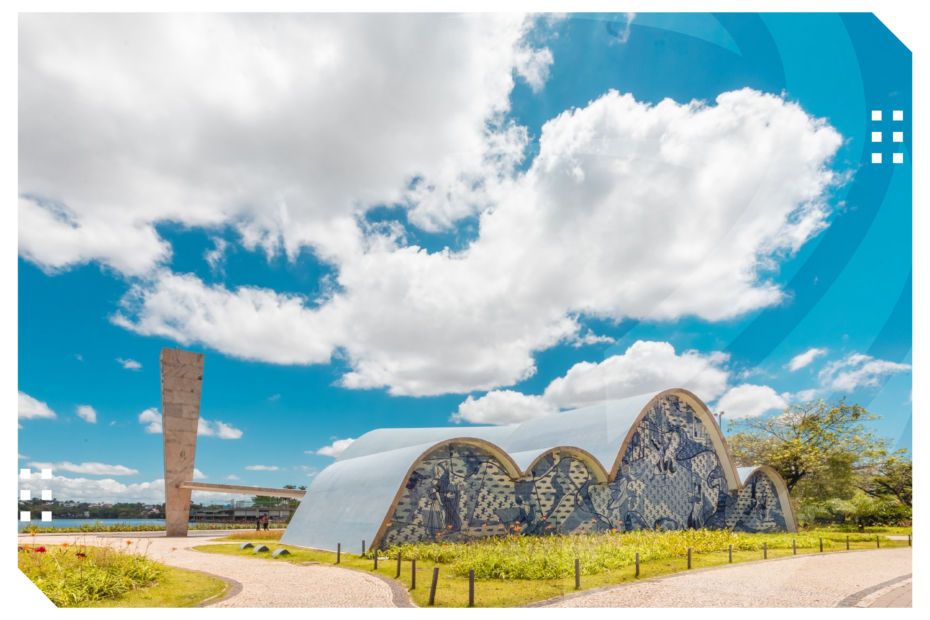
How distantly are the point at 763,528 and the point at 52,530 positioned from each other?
32.6 meters

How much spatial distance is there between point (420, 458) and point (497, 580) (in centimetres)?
541

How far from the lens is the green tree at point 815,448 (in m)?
25.4

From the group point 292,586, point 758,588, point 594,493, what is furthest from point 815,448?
point 292,586

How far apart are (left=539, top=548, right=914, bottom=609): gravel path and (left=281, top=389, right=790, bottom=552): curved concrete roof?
6.23 m

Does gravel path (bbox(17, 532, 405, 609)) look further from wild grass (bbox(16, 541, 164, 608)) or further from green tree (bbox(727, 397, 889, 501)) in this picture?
green tree (bbox(727, 397, 889, 501))

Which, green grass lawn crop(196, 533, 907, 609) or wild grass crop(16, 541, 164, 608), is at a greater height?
wild grass crop(16, 541, 164, 608)

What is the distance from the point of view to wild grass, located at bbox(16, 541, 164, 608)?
8054mm

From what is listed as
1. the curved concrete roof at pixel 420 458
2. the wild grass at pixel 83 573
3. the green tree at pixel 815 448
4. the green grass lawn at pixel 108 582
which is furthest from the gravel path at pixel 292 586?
the green tree at pixel 815 448

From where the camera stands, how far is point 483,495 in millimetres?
16594

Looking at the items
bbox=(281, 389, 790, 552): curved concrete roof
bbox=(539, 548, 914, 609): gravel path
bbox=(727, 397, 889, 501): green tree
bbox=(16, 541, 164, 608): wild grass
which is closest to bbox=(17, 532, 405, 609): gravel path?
bbox=(16, 541, 164, 608): wild grass

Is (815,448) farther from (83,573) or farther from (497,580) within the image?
(83,573)

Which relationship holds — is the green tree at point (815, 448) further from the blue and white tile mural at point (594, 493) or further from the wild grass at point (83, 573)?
the wild grass at point (83, 573)

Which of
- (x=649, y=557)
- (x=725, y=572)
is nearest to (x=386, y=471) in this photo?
(x=649, y=557)

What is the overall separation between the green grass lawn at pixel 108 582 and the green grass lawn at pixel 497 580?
3523mm
